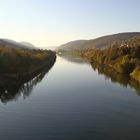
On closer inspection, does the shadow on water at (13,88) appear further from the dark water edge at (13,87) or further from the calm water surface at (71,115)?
the calm water surface at (71,115)

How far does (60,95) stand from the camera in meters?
47.0

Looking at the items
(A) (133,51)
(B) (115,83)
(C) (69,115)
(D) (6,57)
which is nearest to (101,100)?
(C) (69,115)

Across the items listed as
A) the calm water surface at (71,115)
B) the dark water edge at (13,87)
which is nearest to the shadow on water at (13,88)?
the dark water edge at (13,87)

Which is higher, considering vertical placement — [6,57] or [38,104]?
[6,57]

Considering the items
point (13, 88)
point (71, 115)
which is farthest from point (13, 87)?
point (71, 115)

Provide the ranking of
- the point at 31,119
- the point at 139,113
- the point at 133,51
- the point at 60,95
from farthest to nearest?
the point at 133,51
the point at 60,95
the point at 139,113
the point at 31,119

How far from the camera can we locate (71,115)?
3466 cm

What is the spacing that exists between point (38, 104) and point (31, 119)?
25.0 feet

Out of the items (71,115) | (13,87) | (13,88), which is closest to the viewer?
A: (71,115)

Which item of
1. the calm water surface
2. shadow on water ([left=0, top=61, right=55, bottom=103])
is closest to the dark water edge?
shadow on water ([left=0, top=61, right=55, bottom=103])

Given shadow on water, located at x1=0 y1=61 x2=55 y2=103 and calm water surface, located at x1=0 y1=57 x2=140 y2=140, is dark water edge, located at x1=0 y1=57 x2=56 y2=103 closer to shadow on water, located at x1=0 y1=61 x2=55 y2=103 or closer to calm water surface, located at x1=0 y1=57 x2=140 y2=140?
shadow on water, located at x1=0 y1=61 x2=55 y2=103

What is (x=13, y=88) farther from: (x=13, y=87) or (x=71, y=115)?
(x=71, y=115)

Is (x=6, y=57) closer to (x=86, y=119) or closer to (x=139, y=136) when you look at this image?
(x=86, y=119)

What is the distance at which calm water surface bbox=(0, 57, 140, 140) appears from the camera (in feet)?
92.4
